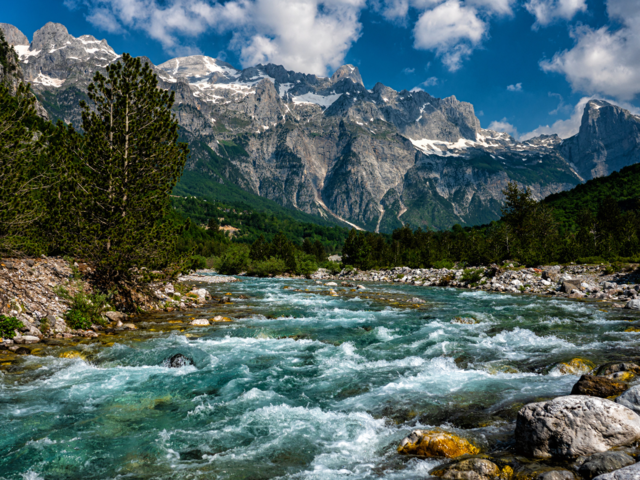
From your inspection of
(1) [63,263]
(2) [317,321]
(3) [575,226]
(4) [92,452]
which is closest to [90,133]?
(1) [63,263]

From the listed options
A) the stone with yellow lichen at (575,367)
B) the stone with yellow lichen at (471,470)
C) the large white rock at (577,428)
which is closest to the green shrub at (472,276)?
the stone with yellow lichen at (575,367)

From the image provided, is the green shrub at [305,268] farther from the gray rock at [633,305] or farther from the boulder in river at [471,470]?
the boulder in river at [471,470]

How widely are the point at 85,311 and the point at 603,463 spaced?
20150 mm

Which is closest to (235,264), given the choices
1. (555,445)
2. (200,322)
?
(200,322)

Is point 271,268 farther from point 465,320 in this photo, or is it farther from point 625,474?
point 625,474

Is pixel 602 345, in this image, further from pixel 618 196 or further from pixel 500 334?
pixel 618 196

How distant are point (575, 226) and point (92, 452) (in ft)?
379

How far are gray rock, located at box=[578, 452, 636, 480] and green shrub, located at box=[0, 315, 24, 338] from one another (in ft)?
61.3

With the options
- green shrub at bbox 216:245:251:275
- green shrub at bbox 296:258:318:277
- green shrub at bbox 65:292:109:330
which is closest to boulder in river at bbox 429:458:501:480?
green shrub at bbox 65:292:109:330

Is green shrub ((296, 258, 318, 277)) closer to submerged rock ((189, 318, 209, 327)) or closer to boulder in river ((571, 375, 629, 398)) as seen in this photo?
submerged rock ((189, 318, 209, 327))

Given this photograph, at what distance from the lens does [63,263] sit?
807 inches

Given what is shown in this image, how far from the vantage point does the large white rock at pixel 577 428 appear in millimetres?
5996

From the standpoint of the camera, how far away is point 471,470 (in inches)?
230

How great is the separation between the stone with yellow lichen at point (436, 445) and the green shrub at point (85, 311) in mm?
16153
